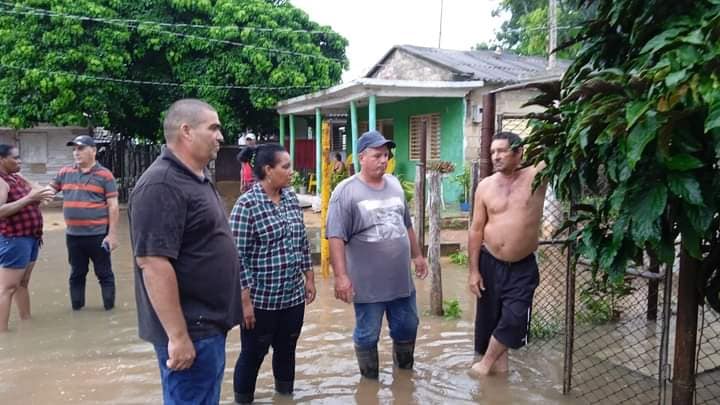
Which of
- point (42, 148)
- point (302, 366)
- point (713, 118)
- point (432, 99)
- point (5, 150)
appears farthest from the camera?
point (42, 148)

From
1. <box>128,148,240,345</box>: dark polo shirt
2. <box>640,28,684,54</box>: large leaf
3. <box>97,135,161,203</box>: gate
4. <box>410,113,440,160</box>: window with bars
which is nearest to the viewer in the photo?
<box>640,28,684,54</box>: large leaf

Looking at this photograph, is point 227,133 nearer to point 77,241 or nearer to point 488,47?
point 77,241

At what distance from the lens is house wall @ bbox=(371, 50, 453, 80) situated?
53.1ft

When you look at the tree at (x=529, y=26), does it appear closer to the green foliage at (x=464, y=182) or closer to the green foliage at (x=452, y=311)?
the green foliage at (x=464, y=182)

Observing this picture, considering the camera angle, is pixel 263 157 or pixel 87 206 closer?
pixel 263 157

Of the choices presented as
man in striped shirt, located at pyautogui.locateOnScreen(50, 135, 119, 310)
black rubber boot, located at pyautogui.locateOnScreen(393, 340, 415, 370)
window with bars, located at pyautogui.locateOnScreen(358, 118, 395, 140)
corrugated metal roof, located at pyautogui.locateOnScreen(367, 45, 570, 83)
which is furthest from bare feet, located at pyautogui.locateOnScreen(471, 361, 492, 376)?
window with bars, located at pyautogui.locateOnScreen(358, 118, 395, 140)

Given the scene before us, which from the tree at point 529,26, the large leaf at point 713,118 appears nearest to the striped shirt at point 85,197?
the large leaf at point 713,118

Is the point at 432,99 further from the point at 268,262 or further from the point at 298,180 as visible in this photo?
the point at 268,262

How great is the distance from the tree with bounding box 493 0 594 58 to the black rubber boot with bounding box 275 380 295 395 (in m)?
11.6

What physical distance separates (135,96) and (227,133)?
295 cm

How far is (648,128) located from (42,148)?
22.3m

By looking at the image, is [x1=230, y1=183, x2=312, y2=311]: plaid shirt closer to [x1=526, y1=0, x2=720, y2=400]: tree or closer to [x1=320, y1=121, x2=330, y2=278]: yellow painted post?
[x1=526, y1=0, x2=720, y2=400]: tree

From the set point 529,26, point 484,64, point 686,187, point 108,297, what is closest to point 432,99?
point 484,64

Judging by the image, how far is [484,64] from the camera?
1711cm
